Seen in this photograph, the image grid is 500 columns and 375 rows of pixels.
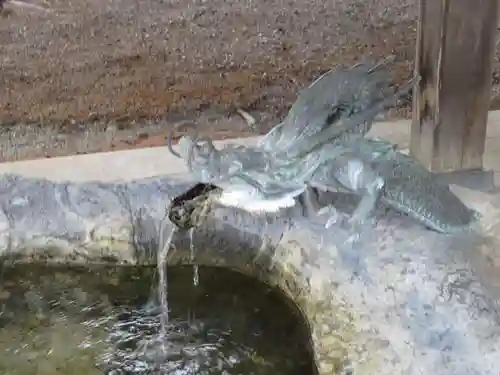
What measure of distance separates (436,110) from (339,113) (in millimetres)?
763

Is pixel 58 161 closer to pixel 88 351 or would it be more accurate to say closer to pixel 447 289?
pixel 88 351

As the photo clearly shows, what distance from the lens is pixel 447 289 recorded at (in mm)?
1389

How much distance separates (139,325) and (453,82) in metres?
1.16

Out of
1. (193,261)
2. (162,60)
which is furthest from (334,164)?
(162,60)

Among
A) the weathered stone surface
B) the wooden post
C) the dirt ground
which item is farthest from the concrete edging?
the dirt ground

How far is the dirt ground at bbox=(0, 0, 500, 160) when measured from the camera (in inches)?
122

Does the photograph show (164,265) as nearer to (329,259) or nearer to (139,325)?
(139,325)

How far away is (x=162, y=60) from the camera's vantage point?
3609mm

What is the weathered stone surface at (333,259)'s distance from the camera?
51.6 inches

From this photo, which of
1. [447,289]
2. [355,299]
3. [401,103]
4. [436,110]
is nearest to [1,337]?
[355,299]

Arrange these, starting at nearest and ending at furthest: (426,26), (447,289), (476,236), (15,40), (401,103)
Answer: (447,289) → (476,236) → (426,26) → (401,103) → (15,40)

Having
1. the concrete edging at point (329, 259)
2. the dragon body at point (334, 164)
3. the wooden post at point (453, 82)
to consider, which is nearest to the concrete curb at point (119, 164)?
the wooden post at point (453, 82)

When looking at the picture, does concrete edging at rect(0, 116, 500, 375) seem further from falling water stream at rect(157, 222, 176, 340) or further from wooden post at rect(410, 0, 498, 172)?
wooden post at rect(410, 0, 498, 172)

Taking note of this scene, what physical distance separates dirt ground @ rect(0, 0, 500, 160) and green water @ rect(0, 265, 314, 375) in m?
1.16
